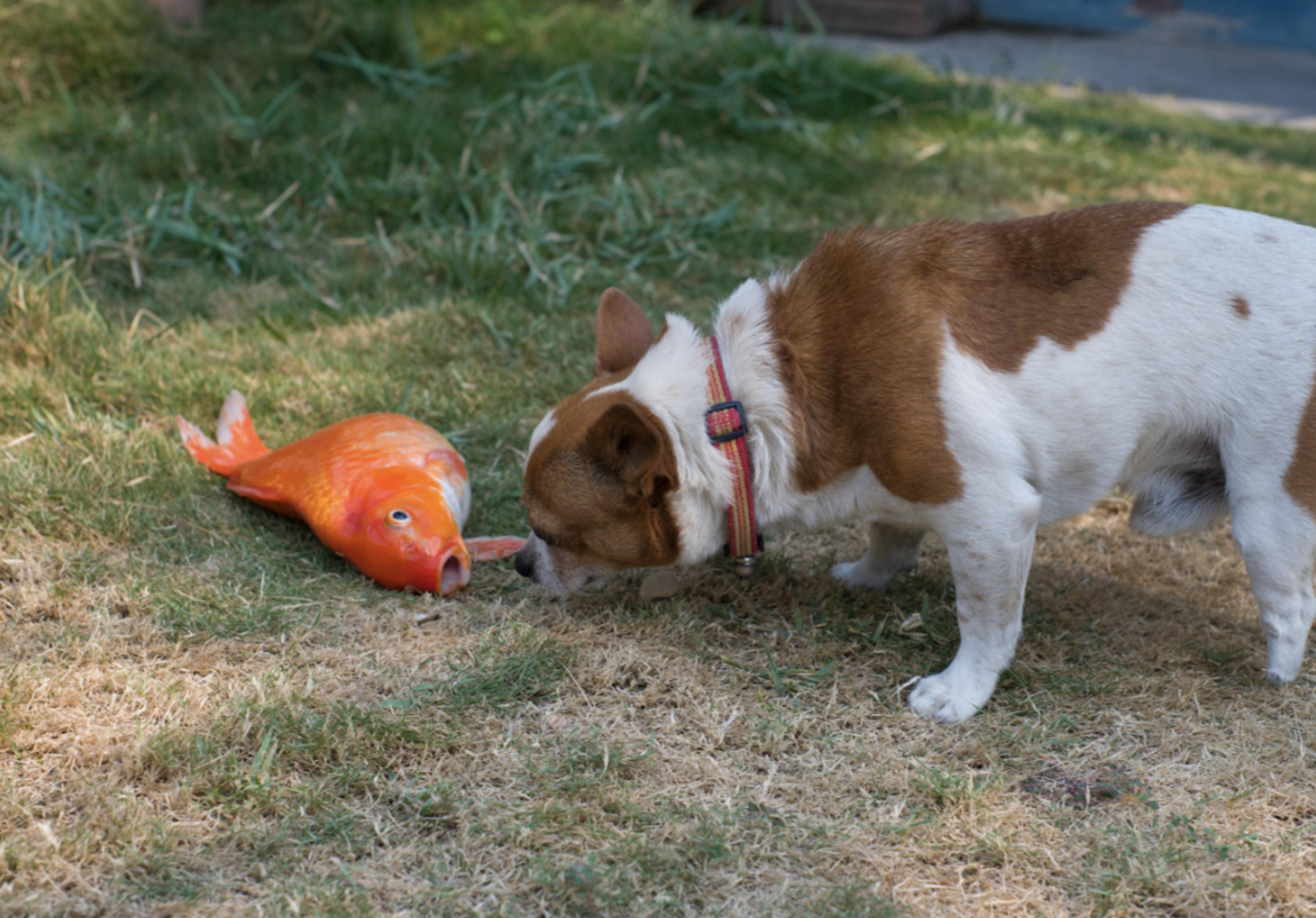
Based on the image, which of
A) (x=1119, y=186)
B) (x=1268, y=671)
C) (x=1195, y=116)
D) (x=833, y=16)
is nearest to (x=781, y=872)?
(x=1268, y=671)

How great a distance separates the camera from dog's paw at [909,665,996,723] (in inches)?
111

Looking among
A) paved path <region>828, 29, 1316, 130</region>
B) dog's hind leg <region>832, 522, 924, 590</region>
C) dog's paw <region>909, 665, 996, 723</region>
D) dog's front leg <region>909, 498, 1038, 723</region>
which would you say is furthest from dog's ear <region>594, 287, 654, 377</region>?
paved path <region>828, 29, 1316, 130</region>

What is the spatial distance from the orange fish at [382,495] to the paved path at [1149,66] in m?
5.81

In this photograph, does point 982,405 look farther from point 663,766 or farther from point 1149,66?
point 1149,66

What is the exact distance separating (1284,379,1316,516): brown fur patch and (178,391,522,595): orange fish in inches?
78.1

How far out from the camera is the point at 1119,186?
21.7 feet

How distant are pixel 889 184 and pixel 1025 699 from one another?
3.95m

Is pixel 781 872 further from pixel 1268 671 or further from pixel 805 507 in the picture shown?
pixel 1268 671

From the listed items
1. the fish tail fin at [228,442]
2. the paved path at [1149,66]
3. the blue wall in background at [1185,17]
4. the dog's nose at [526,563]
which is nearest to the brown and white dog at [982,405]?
the dog's nose at [526,563]

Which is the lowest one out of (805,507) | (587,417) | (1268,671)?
(1268,671)

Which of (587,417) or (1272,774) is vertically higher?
(587,417)

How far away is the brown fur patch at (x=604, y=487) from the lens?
108 inches

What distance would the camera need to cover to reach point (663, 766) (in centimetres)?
261

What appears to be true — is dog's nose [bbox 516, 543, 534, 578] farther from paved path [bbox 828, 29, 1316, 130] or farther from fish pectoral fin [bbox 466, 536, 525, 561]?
paved path [bbox 828, 29, 1316, 130]
